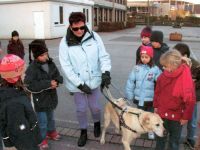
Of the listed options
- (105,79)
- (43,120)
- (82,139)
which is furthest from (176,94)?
(43,120)

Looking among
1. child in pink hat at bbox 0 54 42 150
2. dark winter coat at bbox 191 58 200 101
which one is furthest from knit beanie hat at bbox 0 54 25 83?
dark winter coat at bbox 191 58 200 101

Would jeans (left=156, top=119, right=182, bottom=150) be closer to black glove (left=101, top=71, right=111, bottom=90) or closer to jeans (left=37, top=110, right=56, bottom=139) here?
black glove (left=101, top=71, right=111, bottom=90)

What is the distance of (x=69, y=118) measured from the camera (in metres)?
6.28

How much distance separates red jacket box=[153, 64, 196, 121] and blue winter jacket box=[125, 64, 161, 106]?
0.57 m

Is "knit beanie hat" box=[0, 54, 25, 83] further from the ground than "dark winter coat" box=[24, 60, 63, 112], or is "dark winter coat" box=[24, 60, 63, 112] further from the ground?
"knit beanie hat" box=[0, 54, 25, 83]

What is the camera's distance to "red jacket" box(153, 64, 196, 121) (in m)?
3.87

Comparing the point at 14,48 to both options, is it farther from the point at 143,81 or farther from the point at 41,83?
the point at 143,81

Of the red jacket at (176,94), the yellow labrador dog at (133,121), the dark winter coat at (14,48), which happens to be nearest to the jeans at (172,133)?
the red jacket at (176,94)

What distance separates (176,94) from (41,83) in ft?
6.48

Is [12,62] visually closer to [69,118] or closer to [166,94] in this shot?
[166,94]

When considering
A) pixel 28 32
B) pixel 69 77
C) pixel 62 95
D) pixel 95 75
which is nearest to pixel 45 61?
pixel 69 77

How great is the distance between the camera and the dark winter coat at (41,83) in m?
4.64

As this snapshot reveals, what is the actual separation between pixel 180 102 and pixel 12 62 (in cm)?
215

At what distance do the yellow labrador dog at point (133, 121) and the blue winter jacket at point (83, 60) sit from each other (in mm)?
543
